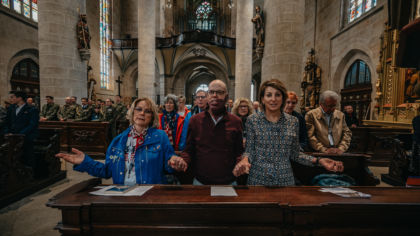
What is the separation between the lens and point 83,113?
7.11m

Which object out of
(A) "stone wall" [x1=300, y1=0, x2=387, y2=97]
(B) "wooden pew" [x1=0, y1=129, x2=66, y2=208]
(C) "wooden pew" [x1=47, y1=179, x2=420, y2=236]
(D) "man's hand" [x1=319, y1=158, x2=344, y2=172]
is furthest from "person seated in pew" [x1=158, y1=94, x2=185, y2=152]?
(A) "stone wall" [x1=300, y1=0, x2=387, y2=97]

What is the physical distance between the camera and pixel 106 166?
1828 millimetres

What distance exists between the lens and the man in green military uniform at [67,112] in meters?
6.80

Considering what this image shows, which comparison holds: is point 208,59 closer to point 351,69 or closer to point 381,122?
point 351,69

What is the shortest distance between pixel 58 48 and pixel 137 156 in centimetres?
725

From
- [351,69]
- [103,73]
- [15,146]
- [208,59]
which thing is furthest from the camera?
[208,59]

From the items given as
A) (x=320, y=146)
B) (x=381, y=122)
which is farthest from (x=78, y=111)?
(x=381, y=122)

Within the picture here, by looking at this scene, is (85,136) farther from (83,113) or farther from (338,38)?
(338,38)

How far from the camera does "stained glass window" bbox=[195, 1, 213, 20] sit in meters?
25.8

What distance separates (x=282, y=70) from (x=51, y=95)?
765 cm

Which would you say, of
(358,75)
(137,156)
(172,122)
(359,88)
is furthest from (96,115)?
(358,75)

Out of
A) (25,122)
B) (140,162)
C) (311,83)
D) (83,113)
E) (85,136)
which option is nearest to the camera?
(140,162)

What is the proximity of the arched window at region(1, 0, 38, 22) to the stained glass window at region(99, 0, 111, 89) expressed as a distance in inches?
231

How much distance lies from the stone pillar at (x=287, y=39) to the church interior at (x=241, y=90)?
24 millimetres
